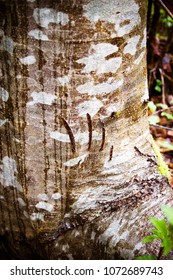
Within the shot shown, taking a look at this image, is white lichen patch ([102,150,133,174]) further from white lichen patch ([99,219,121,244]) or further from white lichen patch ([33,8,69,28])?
white lichen patch ([33,8,69,28])

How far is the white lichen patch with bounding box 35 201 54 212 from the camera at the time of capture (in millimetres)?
1272

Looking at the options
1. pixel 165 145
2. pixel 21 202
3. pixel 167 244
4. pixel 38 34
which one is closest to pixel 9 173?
pixel 21 202

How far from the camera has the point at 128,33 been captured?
107 centimetres

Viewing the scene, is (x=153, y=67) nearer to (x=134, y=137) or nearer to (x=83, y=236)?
(x=134, y=137)

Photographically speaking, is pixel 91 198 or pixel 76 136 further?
pixel 91 198

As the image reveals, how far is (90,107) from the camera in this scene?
3.66ft

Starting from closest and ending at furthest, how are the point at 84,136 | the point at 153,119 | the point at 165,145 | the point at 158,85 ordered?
the point at 84,136 < the point at 165,145 < the point at 153,119 < the point at 158,85

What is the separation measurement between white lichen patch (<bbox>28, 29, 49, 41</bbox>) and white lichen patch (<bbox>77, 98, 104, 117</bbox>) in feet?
0.73

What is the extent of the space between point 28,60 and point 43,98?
0.12 metres

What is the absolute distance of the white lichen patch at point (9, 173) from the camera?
4.10ft

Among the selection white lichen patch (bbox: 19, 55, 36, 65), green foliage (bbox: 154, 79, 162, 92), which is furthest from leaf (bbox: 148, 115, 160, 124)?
white lichen patch (bbox: 19, 55, 36, 65)

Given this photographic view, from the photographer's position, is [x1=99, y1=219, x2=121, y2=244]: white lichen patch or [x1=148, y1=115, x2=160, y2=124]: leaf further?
[x1=148, y1=115, x2=160, y2=124]: leaf

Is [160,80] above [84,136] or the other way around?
the other way around

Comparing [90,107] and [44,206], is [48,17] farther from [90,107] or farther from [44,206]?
[44,206]
